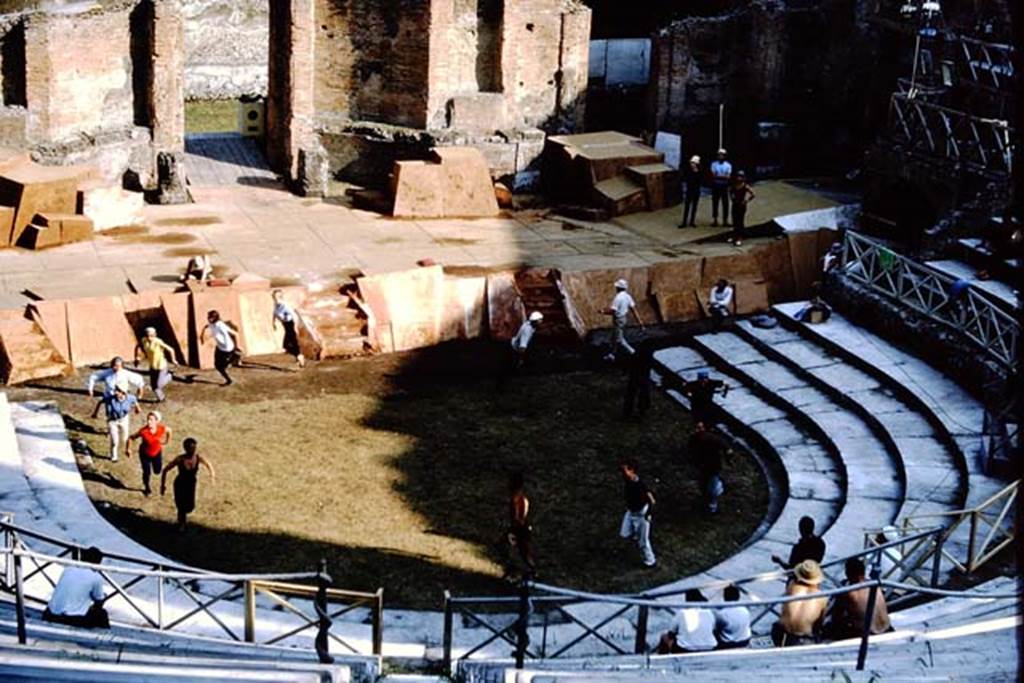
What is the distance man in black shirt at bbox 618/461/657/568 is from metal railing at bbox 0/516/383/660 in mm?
3273

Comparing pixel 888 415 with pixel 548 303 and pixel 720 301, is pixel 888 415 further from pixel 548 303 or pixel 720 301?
pixel 548 303

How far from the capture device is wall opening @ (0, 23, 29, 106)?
90.4 feet

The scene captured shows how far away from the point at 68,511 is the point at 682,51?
17858 millimetres

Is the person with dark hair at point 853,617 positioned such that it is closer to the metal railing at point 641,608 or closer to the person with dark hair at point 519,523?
the metal railing at point 641,608

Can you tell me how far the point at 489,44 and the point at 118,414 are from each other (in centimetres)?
1390

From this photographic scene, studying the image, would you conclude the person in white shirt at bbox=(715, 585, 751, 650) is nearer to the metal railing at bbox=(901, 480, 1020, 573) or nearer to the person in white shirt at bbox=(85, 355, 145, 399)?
the metal railing at bbox=(901, 480, 1020, 573)

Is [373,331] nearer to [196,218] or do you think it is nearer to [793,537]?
[196,218]

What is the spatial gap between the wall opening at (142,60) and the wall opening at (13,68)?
6.97 ft

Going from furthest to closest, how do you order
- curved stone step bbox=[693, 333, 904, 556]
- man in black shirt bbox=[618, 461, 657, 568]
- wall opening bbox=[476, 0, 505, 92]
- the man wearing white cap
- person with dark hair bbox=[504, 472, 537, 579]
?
wall opening bbox=[476, 0, 505, 92] < the man wearing white cap < curved stone step bbox=[693, 333, 904, 556] < man in black shirt bbox=[618, 461, 657, 568] < person with dark hair bbox=[504, 472, 537, 579]

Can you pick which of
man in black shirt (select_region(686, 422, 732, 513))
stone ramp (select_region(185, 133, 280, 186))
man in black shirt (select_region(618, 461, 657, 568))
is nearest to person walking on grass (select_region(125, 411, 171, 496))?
man in black shirt (select_region(618, 461, 657, 568))

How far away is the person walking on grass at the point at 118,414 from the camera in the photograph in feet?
65.2

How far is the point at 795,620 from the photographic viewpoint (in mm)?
14586

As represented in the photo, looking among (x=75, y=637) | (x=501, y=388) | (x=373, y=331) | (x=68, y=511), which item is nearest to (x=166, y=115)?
(x=373, y=331)

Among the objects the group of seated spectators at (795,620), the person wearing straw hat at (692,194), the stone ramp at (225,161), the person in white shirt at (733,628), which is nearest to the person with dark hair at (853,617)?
the group of seated spectators at (795,620)
